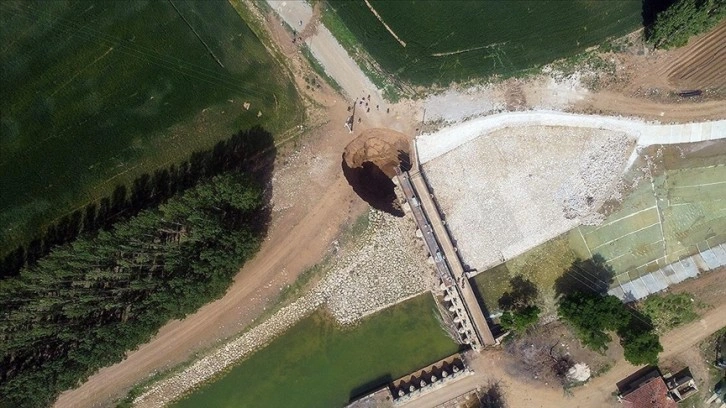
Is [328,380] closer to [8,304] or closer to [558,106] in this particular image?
[8,304]

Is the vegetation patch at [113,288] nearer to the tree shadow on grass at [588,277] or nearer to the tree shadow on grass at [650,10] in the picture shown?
the tree shadow on grass at [588,277]

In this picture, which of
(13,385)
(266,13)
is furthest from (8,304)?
(266,13)

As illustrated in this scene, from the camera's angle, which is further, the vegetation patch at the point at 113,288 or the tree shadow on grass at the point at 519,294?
the tree shadow on grass at the point at 519,294

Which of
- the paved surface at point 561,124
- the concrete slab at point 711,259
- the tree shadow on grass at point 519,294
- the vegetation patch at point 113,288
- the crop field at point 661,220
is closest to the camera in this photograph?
the vegetation patch at point 113,288

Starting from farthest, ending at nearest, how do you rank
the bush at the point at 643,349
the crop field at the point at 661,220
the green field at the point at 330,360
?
the green field at the point at 330,360, the crop field at the point at 661,220, the bush at the point at 643,349

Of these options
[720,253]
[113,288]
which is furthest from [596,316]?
[113,288]

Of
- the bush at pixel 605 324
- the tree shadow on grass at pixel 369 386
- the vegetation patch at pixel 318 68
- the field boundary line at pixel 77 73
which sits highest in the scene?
the field boundary line at pixel 77 73

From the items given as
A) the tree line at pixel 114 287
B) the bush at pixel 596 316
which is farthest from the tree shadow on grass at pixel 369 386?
the bush at pixel 596 316

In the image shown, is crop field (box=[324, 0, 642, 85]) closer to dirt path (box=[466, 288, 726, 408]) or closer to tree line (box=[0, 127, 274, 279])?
tree line (box=[0, 127, 274, 279])

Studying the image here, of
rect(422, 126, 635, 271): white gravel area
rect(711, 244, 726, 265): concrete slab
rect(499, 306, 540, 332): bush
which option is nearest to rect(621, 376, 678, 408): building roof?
rect(499, 306, 540, 332): bush
